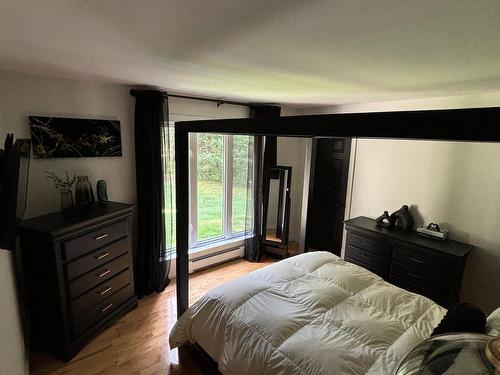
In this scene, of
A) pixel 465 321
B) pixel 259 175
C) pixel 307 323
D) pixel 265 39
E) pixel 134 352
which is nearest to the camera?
pixel 265 39

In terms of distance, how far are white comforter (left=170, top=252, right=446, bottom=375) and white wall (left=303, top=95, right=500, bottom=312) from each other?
1.16 m

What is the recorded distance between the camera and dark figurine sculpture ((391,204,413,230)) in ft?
9.05

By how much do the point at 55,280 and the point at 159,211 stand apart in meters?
1.03

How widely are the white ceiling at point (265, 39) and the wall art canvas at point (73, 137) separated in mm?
518

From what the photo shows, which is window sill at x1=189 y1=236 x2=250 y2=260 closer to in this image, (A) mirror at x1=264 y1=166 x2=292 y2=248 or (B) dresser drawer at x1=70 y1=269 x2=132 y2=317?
(A) mirror at x1=264 y1=166 x2=292 y2=248

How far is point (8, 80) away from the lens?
6.31ft

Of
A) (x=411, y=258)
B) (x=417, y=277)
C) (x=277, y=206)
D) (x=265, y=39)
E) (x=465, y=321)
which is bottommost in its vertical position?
(x=417, y=277)

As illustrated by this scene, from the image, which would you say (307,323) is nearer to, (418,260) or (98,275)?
(418,260)

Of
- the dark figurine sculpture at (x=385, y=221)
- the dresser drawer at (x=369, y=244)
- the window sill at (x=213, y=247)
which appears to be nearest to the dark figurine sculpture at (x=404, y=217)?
the dark figurine sculpture at (x=385, y=221)

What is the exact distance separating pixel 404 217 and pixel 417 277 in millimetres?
622

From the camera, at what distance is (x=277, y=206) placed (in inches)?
149

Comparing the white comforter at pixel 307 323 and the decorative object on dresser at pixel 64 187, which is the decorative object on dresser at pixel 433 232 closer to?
the white comforter at pixel 307 323

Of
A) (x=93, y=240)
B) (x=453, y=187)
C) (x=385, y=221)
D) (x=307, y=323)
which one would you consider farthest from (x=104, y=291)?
(x=453, y=187)

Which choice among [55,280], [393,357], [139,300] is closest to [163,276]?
[139,300]
